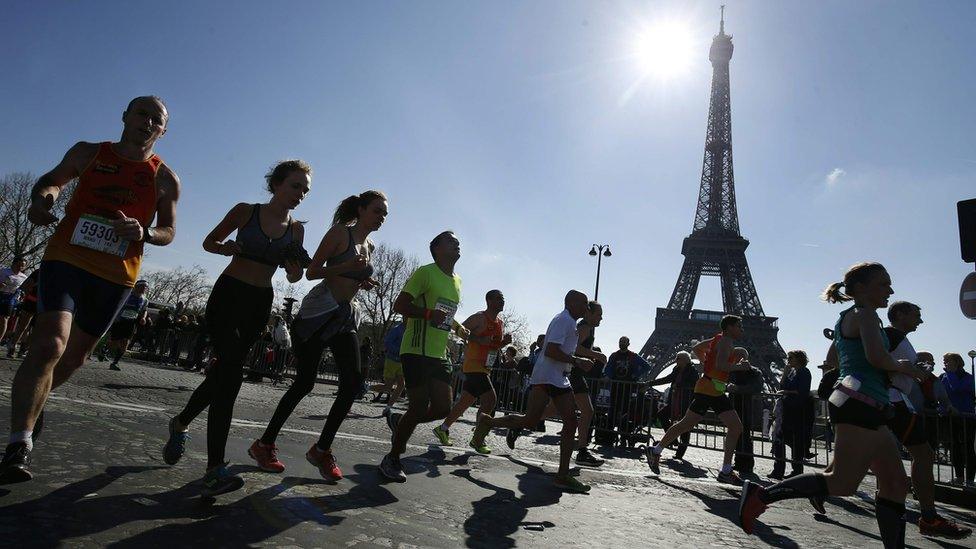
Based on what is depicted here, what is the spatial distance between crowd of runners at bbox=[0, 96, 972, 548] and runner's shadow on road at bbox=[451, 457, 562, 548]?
0.33 metres

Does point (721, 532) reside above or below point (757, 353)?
below

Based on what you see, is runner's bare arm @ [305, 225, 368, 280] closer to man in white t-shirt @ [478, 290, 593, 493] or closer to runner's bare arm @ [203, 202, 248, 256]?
runner's bare arm @ [203, 202, 248, 256]

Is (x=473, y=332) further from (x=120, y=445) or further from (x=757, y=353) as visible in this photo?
(x=757, y=353)

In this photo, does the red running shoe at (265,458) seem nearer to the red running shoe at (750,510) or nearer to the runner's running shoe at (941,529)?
the red running shoe at (750,510)

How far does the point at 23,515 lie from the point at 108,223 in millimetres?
1301

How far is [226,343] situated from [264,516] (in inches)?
34.9

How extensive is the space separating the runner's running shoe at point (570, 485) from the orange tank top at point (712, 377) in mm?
2612

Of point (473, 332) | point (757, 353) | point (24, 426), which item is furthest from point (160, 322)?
point (757, 353)

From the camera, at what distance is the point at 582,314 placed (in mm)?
5219

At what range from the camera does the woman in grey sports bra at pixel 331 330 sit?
3523 mm

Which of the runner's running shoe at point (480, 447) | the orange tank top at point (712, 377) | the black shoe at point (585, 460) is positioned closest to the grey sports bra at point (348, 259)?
the runner's running shoe at point (480, 447)

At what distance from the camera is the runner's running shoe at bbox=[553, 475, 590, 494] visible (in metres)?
4.45

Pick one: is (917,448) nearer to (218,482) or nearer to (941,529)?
(941,529)

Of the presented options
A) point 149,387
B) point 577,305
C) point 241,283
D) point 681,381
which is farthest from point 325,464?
point 681,381
